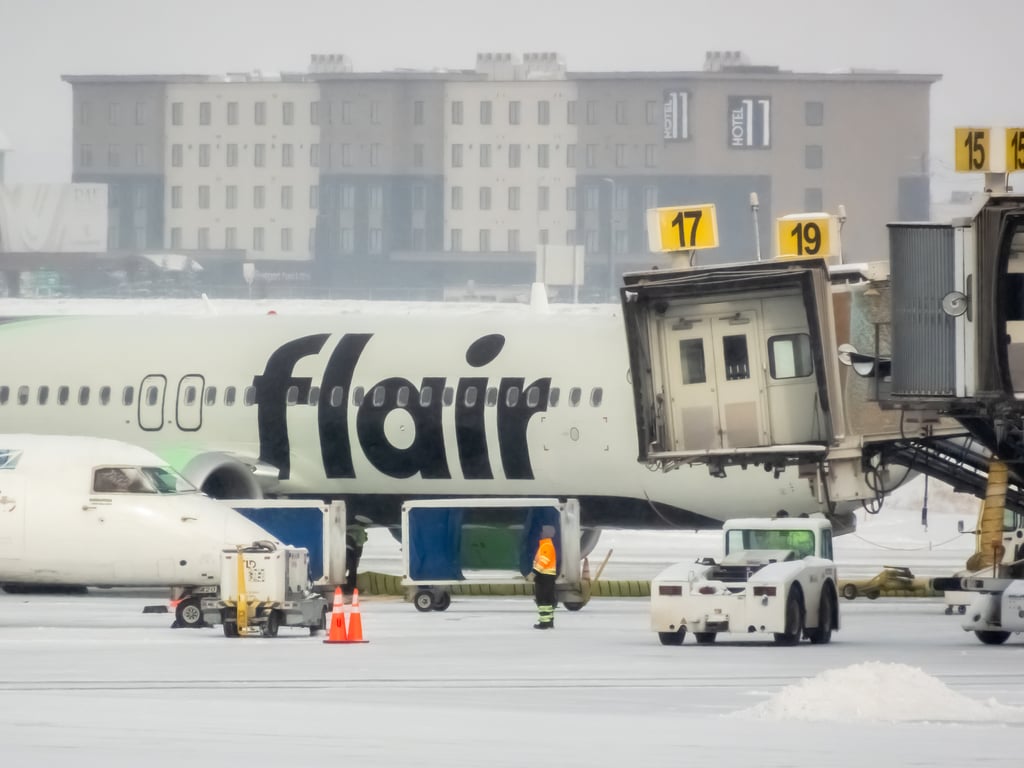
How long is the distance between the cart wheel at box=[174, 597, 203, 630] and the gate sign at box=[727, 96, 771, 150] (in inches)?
5919

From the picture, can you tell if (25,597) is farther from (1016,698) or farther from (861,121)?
(861,121)

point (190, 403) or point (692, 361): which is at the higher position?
point (190, 403)

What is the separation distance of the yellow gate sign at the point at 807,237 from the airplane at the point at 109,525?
746cm

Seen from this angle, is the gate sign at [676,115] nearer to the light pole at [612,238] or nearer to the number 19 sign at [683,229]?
the light pole at [612,238]

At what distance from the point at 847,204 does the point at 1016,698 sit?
6214 inches

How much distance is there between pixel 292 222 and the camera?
185 m

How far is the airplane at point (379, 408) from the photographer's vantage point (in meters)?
37.2

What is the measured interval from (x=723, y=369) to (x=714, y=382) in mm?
198

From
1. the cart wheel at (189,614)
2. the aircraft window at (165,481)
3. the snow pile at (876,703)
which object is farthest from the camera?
the aircraft window at (165,481)

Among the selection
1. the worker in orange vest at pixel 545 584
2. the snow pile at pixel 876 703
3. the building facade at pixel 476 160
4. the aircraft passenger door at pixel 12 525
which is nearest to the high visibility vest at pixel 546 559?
the worker in orange vest at pixel 545 584

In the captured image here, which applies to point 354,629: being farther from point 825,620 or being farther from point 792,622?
point 825,620

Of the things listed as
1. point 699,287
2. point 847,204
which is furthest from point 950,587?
point 847,204

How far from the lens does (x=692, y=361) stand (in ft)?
95.1

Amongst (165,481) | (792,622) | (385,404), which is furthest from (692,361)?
(385,404)
